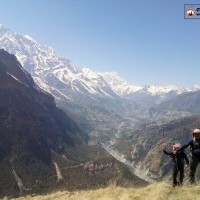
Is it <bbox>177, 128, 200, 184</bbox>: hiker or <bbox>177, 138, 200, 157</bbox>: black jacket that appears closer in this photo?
<bbox>177, 128, 200, 184</bbox>: hiker

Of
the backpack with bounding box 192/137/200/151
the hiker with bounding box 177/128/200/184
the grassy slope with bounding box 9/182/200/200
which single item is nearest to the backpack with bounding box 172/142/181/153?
the hiker with bounding box 177/128/200/184

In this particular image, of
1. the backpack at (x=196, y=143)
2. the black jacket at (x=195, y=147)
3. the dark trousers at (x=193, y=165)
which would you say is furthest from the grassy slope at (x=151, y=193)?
the backpack at (x=196, y=143)

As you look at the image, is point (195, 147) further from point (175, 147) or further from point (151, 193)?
point (151, 193)

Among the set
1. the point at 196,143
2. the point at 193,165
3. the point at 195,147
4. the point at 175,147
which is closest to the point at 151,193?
the point at 193,165

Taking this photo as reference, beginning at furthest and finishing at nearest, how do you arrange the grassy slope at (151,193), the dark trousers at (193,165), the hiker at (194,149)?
the dark trousers at (193,165), the hiker at (194,149), the grassy slope at (151,193)

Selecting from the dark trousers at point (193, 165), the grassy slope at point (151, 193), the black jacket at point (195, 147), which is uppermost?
the black jacket at point (195, 147)

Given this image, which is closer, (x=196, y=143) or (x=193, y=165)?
(x=196, y=143)

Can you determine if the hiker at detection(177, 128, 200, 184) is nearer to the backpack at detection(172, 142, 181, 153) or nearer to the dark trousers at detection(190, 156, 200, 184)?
the dark trousers at detection(190, 156, 200, 184)

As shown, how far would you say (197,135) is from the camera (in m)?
33.8

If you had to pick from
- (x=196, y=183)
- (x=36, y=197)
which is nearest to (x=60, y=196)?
(x=36, y=197)

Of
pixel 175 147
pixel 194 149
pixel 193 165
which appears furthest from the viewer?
pixel 175 147

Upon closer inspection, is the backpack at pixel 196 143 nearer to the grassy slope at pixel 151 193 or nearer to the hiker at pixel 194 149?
the hiker at pixel 194 149

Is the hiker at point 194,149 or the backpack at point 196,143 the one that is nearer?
the hiker at point 194,149

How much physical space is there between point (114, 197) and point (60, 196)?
29.6 ft
